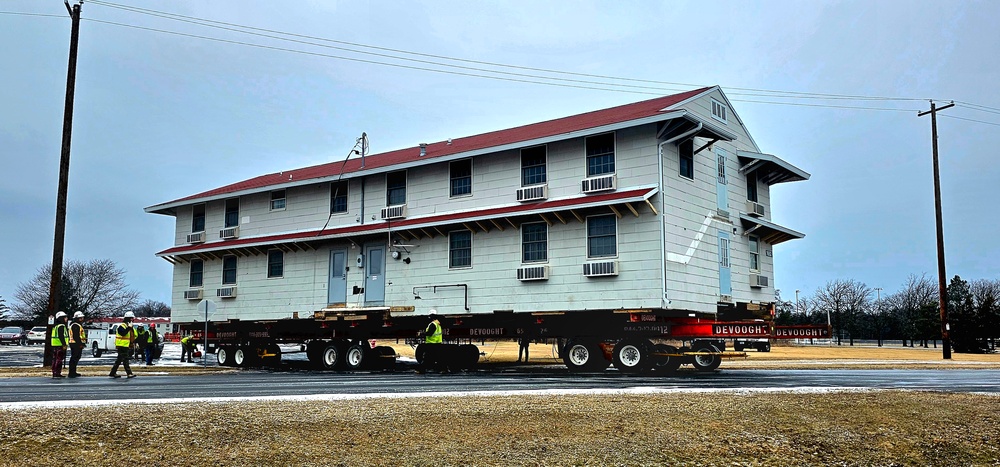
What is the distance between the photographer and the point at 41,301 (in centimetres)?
9331

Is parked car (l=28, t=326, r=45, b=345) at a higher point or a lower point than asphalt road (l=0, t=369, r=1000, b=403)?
higher

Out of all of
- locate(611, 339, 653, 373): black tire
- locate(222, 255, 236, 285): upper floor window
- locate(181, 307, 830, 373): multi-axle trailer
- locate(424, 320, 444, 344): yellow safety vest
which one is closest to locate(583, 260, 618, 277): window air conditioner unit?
locate(181, 307, 830, 373): multi-axle trailer

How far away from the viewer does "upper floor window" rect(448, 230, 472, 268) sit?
25.8 meters

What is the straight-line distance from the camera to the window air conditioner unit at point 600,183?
23.2 meters

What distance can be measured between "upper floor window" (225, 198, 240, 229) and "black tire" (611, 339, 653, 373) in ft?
55.4

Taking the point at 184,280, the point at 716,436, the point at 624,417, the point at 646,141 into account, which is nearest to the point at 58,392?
the point at 624,417

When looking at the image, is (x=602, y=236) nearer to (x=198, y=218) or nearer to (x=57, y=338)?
(x=57, y=338)

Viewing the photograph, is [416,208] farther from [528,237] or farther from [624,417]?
[624,417]

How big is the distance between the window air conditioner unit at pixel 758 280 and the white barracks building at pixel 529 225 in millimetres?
61

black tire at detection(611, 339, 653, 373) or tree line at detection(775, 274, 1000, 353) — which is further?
tree line at detection(775, 274, 1000, 353)

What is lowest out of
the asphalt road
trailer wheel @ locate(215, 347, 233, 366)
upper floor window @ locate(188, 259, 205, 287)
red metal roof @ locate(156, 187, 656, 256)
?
the asphalt road

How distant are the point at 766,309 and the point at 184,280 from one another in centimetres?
2196

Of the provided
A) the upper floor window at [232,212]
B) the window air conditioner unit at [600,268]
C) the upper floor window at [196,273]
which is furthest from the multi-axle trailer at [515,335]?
the upper floor window at [232,212]

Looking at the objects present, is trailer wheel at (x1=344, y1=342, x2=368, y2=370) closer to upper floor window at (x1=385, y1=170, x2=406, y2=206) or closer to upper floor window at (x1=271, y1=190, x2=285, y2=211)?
upper floor window at (x1=385, y1=170, x2=406, y2=206)
